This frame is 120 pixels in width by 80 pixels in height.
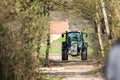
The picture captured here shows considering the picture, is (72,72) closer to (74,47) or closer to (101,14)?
(101,14)

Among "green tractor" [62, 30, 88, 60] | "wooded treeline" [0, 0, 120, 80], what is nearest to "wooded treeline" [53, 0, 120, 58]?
"wooded treeline" [0, 0, 120, 80]

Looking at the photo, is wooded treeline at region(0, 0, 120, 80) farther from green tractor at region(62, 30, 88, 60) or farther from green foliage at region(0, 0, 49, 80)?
green tractor at region(62, 30, 88, 60)

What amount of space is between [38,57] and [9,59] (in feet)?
5.62

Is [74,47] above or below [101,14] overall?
below

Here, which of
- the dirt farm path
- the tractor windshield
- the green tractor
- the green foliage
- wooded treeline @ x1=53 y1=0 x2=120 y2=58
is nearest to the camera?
the green foliage

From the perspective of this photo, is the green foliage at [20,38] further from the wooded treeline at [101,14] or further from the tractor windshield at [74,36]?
the tractor windshield at [74,36]

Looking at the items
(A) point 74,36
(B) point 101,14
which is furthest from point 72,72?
(A) point 74,36

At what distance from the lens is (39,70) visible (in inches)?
502

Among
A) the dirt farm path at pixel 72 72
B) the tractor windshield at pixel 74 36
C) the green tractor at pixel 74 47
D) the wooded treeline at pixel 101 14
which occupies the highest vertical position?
the wooded treeline at pixel 101 14

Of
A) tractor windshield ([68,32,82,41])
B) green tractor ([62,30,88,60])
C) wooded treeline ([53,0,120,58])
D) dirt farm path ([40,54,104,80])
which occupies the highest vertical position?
wooded treeline ([53,0,120,58])

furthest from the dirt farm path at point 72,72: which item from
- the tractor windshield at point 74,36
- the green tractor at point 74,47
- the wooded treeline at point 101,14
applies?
the tractor windshield at point 74,36

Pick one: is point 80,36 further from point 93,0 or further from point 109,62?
point 109,62

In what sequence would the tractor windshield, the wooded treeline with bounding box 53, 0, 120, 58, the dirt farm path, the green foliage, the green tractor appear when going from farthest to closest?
the tractor windshield
the green tractor
the dirt farm path
the wooded treeline with bounding box 53, 0, 120, 58
the green foliage

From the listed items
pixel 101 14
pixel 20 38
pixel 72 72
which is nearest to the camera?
pixel 20 38
